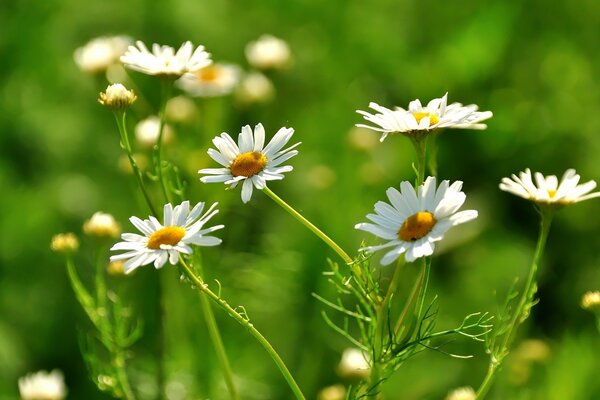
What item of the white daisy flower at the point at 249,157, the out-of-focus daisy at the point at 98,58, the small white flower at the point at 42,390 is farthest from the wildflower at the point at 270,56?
the white daisy flower at the point at 249,157

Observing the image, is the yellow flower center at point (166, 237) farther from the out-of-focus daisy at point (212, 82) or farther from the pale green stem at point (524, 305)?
the out-of-focus daisy at point (212, 82)

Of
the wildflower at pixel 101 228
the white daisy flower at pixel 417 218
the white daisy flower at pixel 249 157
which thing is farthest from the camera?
the wildflower at pixel 101 228

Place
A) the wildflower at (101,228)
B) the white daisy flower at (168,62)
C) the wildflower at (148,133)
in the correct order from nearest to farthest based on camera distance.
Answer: the white daisy flower at (168,62) < the wildflower at (101,228) < the wildflower at (148,133)

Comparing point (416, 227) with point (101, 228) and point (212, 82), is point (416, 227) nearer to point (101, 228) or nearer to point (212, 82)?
point (101, 228)

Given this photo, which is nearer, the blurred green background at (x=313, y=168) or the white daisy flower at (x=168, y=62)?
the white daisy flower at (x=168, y=62)

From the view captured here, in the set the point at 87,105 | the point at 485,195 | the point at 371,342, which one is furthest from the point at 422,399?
the point at 87,105

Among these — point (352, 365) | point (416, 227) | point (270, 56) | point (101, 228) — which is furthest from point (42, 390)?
point (270, 56)
